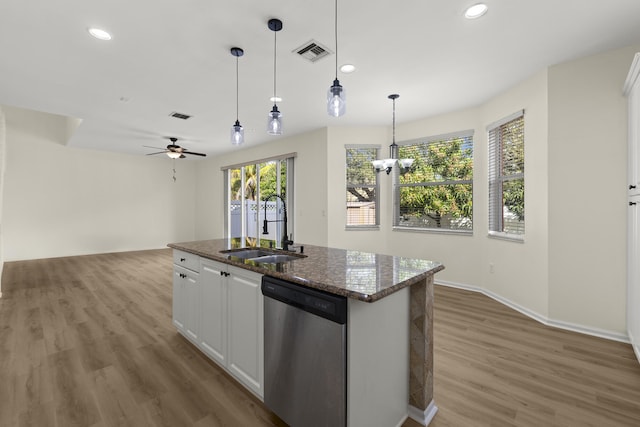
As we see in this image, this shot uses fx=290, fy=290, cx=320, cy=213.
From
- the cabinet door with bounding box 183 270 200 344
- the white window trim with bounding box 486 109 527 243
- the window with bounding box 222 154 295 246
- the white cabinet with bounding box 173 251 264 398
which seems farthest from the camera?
the window with bounding box 222 154 295 246

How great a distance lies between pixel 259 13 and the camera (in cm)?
225

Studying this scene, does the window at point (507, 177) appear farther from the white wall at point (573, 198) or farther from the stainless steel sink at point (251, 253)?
the stainless steel sink at point (251, 253)

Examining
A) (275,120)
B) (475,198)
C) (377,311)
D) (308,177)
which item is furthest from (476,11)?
(308,177)

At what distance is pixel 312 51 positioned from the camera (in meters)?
2.78

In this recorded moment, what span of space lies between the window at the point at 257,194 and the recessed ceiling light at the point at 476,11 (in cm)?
402

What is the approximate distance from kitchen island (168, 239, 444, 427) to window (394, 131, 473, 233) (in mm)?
3022

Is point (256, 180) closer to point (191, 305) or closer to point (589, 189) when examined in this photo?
point (191, 305)

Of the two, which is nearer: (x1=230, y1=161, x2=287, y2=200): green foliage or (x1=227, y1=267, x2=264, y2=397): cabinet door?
(x1=227, y1=267, x2=264, y2=397): cabinet door

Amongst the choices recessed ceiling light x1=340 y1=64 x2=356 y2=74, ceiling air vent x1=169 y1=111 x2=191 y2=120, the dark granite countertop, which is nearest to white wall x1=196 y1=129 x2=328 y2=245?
A: ceiling air vent x1=169 y1=111 x2=191 y2=120

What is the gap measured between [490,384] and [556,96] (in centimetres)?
294

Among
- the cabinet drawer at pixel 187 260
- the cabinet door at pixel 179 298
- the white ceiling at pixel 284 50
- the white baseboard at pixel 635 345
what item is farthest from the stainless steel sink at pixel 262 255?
the white baseboard at pixel 635 345

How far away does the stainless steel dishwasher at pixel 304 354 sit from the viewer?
131 cm

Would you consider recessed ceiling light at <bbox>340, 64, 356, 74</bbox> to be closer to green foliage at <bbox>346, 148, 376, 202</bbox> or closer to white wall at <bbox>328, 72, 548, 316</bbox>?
white wall at <bbox>328, 72, 548, 316</bbox>

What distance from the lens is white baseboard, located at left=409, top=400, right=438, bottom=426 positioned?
170cm
